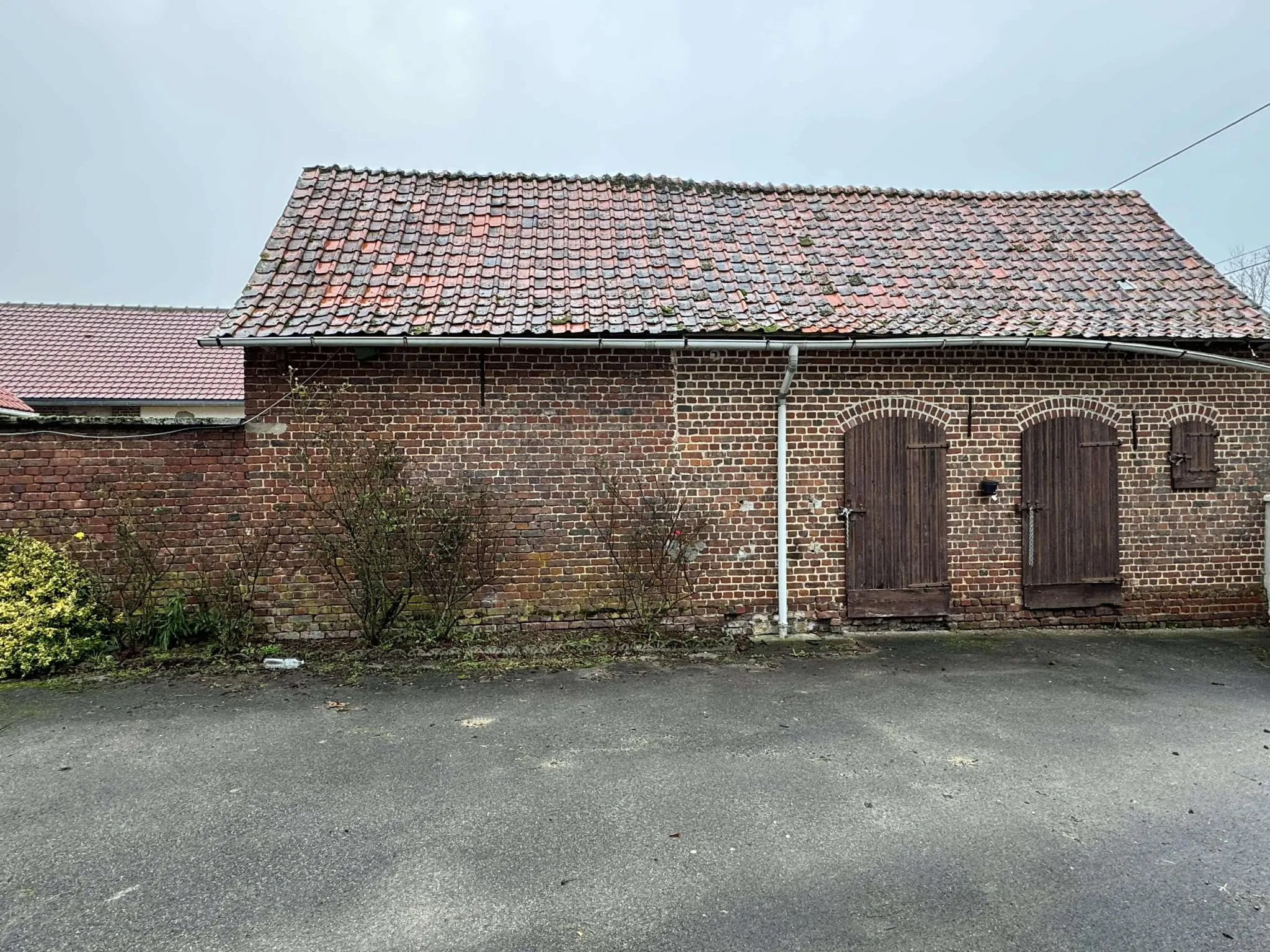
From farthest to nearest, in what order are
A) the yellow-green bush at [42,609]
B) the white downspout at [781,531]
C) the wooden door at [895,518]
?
the wooden door at [895,518] → the white downspout at [781,531] → the yellow-green bush at [42,609]

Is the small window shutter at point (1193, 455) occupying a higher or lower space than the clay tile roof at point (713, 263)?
lower

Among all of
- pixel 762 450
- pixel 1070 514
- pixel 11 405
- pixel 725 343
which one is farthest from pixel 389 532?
pixel 11 405

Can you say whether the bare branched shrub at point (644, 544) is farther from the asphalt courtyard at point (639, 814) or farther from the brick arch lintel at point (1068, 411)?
the brick arch lintel at point (1068, 411)

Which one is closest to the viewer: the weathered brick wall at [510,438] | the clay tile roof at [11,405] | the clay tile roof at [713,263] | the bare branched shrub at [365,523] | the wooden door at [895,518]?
the bare branched shrub at [365,523]

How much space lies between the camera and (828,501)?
6.80 m

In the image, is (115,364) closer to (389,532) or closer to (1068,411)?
(389,532)

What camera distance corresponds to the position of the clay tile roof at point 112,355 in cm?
1681

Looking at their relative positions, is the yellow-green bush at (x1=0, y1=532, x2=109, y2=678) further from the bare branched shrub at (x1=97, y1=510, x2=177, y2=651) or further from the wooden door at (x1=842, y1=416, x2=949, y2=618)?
the wooden door at (x1=842, y1=416, x2=949, y2=618)

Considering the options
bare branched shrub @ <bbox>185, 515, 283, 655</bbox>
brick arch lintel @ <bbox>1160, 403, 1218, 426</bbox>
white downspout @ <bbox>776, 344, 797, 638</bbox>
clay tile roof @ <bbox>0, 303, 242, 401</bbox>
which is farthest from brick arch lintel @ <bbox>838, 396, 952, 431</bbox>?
clay tile roof @ <bbox>0, 303, 242, 401</bbox>

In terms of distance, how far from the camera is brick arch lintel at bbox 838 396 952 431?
22.3ft

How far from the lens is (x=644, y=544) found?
6543 millimetres

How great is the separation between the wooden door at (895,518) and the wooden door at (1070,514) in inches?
35.6

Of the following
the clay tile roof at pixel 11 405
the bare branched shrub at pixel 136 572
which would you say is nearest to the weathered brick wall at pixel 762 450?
the bare branched shrub at pixel 136 572

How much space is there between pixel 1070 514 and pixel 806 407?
2904 millimetres
